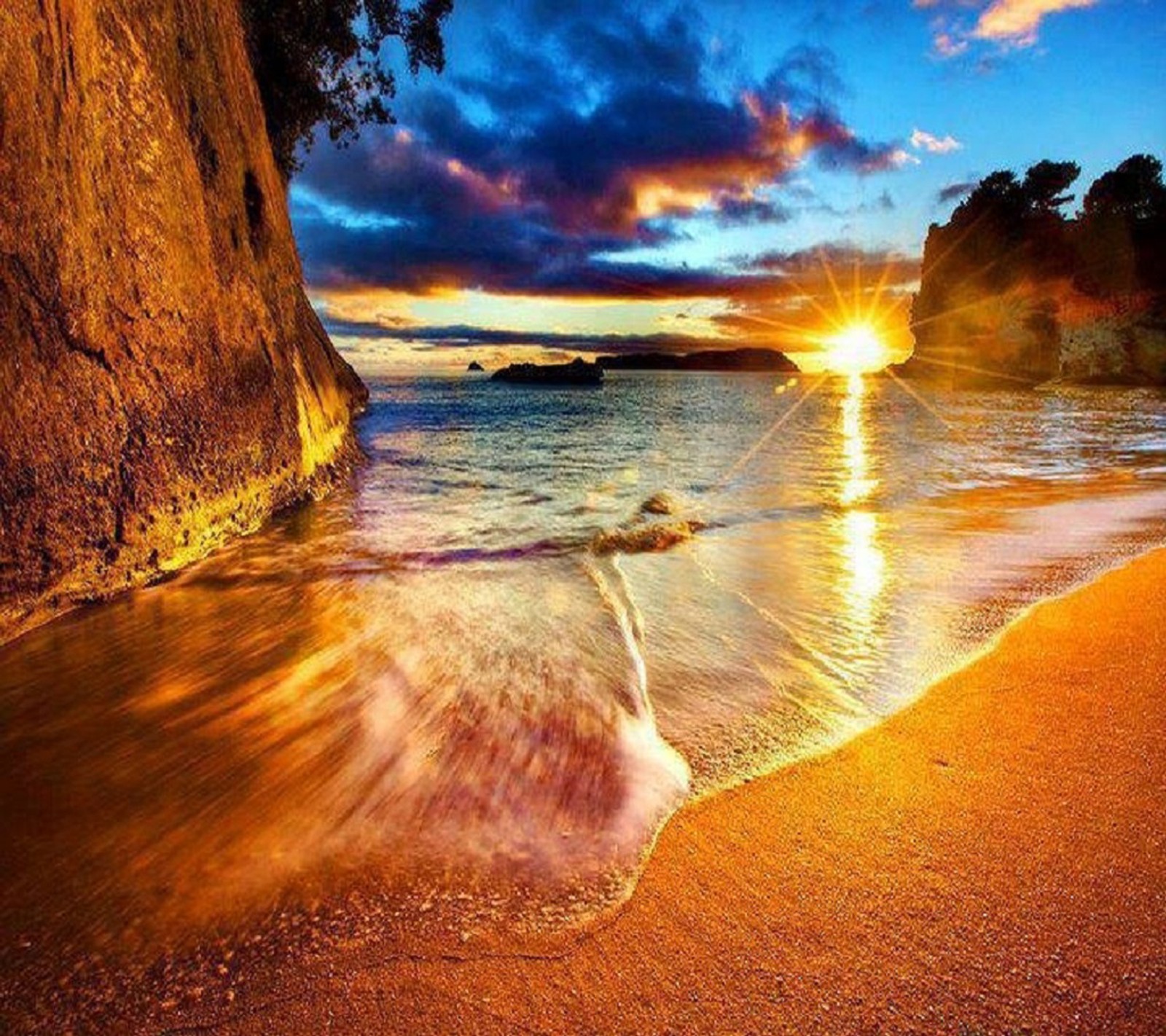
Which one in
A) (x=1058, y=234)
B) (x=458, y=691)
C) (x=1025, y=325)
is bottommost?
(x=458, y=691)

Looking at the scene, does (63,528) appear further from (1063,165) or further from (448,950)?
(1063,165)

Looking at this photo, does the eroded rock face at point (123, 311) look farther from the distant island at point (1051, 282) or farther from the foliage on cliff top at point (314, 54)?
the distant island at point (1051, 282)

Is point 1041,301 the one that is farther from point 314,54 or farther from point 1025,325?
point 314,54

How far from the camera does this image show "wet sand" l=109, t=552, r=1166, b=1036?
4.54 ft

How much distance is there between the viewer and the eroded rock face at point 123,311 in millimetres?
3531

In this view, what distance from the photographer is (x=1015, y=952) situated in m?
1.49

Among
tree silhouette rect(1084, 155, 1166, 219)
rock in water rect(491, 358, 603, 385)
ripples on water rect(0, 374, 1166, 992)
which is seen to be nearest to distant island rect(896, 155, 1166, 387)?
tree silhouette rect(1084, 155, 1166, 219)

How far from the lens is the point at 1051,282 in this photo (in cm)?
5456

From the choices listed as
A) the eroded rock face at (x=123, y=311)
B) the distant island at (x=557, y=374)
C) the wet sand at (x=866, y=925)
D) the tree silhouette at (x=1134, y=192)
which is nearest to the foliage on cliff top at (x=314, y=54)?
the eroded rock face at (x=123, y=311)

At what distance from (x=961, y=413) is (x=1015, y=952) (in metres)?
28.4

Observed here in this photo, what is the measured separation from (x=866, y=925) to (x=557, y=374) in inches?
2950

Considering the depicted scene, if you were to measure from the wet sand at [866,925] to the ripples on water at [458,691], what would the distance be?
19cm

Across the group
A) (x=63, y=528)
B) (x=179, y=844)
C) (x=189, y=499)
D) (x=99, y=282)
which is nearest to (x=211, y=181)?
(x=99, y=282)

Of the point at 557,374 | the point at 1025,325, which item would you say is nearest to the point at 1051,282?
the point at 1025,325
